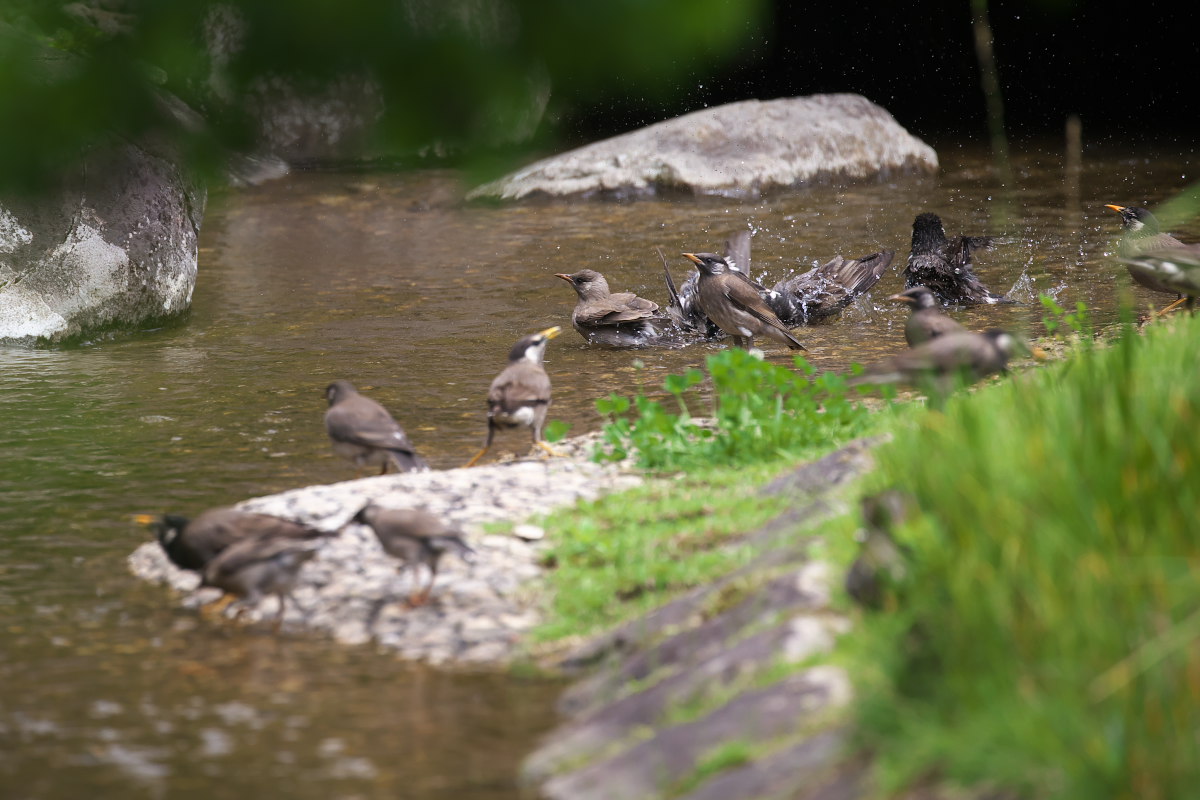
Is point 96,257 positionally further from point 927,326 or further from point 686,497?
point 927,326

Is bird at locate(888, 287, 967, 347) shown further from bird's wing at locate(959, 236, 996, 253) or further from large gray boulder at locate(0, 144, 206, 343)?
large gray boulder at locate(0, 144, 206, 343)

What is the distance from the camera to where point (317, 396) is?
8.86 m

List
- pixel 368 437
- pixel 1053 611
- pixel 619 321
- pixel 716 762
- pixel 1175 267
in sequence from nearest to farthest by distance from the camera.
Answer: pixel 1053 611
pixel 716 762
pixel 368 437
pixel 1175 267
pixel 619 321

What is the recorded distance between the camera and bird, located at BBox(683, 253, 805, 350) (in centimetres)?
977

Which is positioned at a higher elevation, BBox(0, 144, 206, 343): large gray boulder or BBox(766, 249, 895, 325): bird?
BBox(0, 144, 206, 343): large gray boulder

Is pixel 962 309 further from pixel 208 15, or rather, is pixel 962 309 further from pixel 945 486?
pixel 208 15

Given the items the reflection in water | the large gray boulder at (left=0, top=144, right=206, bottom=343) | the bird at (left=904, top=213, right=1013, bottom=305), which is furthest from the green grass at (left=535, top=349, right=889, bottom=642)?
the large gray boulder at (left=0, top=144, right=206, bottom=343)

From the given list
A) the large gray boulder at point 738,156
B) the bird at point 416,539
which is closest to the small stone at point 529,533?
the bird at point 416,539

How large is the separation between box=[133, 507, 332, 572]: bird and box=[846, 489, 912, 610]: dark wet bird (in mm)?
2479

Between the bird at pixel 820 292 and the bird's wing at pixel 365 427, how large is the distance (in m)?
4.36

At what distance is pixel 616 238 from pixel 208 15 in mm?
11677

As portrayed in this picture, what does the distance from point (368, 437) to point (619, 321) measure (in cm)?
360

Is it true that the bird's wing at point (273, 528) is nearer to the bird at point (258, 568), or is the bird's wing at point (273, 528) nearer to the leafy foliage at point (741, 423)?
the bird at point (258, 568)

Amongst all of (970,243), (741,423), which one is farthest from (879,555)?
(970,243)
